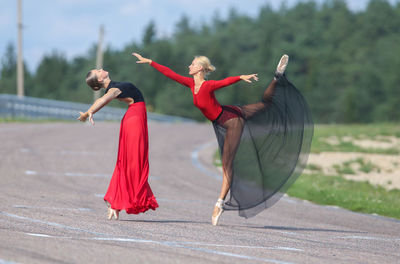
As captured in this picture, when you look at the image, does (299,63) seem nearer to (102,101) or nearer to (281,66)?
(281,66)

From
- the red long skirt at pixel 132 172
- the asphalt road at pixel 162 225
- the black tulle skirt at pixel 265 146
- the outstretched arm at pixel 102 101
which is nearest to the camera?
the asphalt road at pixel 162 225

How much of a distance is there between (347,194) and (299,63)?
10319 cm

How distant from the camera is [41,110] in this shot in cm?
4053

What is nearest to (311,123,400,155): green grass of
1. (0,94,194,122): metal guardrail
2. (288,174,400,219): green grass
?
(288,174,400,219): green grass

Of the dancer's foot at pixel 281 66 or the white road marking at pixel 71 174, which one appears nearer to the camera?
the dancer's foot at pixel 281 66

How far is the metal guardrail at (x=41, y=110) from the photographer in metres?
34.4

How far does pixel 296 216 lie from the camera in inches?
423

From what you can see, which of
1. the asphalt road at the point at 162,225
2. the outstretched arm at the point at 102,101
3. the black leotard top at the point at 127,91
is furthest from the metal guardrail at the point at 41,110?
the outstretched arm at the point at 102,101

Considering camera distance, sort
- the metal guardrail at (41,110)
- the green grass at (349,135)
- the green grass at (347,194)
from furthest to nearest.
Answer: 1. the metal guardrail at (41,110)
2. the green grass at (349,135)
3. the green grass at (347,194)

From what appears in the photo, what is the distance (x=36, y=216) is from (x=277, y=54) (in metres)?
112

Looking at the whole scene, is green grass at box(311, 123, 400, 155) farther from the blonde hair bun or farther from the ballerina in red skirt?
the ballerina in red skirt

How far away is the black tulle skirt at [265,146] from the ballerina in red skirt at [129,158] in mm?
990

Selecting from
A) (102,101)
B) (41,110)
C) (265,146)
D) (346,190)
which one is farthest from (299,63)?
(102,101)

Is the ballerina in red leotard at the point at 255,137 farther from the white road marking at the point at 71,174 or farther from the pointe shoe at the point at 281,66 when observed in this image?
the white road marking at the point at 71,174
